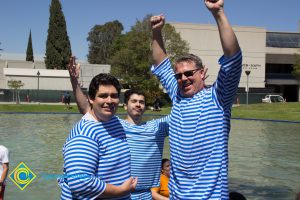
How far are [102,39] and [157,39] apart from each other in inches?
3192

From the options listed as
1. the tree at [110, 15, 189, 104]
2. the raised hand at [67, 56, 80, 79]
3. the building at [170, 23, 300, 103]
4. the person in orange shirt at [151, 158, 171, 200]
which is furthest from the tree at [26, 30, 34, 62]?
the raised hand at [67, 56, 80, 79]

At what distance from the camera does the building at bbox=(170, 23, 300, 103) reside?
59500mm

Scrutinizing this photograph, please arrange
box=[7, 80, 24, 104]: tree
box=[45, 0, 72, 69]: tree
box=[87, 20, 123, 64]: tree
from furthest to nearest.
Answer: box=[87, 20, 123, 64]: tree, box=[45, 0, 72, 69]: tree, box=[7, 80, 24, 104]: tree

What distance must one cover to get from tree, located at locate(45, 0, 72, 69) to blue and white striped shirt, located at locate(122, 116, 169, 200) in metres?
61.7

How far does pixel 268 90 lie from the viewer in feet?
204

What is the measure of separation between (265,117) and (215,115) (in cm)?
2972

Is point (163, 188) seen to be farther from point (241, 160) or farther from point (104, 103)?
point (241, 160)

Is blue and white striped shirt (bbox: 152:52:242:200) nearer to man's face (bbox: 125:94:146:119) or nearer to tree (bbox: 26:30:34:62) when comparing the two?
man's face (bbox: 125:94:146:119)

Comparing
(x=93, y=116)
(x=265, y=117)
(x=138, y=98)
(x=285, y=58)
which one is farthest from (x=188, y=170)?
(x=285, y=58)

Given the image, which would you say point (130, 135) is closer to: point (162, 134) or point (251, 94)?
point (162, 134)

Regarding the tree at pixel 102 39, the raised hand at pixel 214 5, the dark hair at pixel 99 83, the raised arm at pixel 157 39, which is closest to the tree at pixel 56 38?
the tree at pixel 102 39

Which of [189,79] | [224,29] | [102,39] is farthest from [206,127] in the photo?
[102,39]

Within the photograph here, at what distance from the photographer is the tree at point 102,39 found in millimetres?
82125

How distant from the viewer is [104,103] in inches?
118
